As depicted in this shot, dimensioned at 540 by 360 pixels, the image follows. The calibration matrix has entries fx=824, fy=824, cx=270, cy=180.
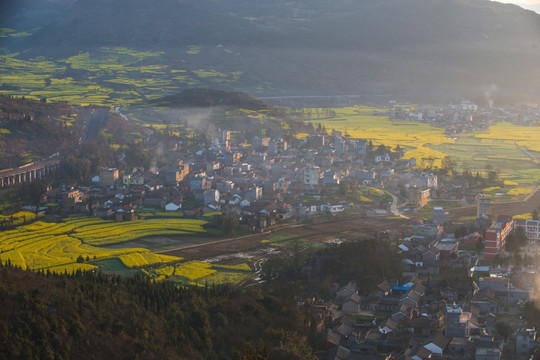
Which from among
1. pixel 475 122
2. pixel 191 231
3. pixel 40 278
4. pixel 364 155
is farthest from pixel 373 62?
pixel 40 278

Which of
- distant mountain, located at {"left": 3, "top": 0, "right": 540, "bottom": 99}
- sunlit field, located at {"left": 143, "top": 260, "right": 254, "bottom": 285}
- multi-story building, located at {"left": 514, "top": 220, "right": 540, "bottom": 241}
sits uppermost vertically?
distant mountain, located at {"left": 3, "top": 0, "right": 540, "bottom": 99}

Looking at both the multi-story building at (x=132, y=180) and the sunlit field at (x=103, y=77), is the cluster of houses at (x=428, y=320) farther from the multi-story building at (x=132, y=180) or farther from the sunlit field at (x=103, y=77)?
the sunlit field at (x=103, y=77)

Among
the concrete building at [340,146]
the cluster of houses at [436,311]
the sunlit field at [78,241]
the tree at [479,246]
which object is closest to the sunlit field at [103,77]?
the concrete building at [340,146]

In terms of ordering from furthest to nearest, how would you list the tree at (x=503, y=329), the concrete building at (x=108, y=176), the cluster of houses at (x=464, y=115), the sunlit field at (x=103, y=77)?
the sunlit field at (x=103, y=77)
the cluster of houses at (x=464, y=115)
the concrete building at (x=108, y=176)
the tree at (x=503, y=329)

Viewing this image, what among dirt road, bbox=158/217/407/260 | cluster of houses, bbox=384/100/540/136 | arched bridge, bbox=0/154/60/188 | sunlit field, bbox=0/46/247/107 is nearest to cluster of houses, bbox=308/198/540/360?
dirt road, bbox=158/217/407/260

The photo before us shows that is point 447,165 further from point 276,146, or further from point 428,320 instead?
point 428,320

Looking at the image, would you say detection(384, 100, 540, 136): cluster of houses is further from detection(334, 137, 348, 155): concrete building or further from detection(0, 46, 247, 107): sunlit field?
detection(0, 46, 247, 107): sunlit field

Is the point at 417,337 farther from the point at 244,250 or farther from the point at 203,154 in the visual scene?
the point at 203,154
